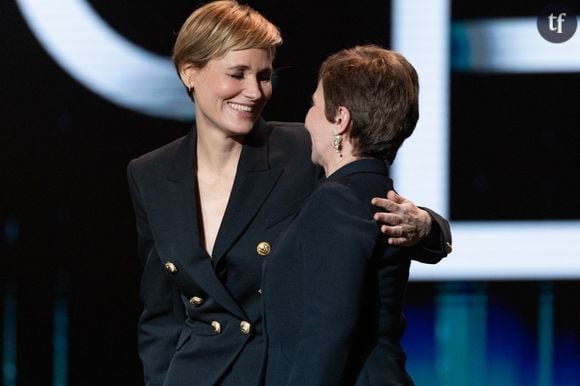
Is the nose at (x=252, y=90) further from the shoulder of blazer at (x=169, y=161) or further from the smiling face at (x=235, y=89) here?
the shoulder of blazer at (x=169, y=161)

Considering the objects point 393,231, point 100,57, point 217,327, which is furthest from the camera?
point 100,57

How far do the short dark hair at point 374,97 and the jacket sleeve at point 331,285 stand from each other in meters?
0.13

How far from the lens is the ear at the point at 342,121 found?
178cm

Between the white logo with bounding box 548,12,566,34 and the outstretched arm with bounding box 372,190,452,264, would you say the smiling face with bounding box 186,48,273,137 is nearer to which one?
the outstretched arm with bounding box 372,190,452,264

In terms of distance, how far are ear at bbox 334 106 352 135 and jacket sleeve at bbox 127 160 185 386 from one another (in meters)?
0.68

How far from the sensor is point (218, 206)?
7.57 ft

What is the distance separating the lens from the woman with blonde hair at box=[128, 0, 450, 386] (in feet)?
7.15

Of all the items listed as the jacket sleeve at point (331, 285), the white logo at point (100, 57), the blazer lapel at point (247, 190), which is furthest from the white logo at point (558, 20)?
the jacket sleeve at point (331, 285)

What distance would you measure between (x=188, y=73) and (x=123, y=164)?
102cm

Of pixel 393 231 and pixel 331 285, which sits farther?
pixel 393 231

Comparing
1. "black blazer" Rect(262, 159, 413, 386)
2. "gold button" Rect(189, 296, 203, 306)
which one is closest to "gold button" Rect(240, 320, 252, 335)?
"gold button" Rect(189, 296, 203, 306)

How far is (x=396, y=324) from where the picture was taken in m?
1.81

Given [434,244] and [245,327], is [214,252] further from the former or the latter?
[434,244]

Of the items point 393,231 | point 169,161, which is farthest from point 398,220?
point 169,161
